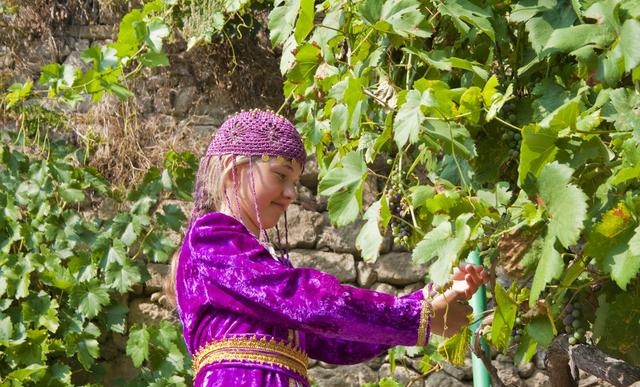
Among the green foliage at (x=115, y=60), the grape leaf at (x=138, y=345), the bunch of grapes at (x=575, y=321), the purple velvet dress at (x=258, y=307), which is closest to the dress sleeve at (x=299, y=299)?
the purple velvet dress at (x=258, y=307)

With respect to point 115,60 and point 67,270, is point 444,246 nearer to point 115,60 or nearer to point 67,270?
point 115,60

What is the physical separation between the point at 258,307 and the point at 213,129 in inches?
78.1

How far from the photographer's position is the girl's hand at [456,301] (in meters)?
1.71

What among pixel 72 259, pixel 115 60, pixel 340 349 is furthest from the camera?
pixel 72 259

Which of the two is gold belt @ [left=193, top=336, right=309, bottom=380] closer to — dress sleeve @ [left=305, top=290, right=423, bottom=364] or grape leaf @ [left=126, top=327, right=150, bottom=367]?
dress sleeve @ [left=305, top=290, right=423, bottom=364]

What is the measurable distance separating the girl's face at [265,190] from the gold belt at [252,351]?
21 cm

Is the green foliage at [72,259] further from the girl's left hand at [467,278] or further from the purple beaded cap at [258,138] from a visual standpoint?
the girl's left hand at [467,278]

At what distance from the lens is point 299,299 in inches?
67.5

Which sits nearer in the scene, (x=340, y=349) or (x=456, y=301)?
(x=456, y=301)

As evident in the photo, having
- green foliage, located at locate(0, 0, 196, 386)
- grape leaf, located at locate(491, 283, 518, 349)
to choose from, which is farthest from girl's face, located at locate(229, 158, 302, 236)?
green foliage, located at locate(0, 0, 196, 386)

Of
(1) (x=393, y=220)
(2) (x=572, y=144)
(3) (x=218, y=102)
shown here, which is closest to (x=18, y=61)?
(3) (x=218, y=102)

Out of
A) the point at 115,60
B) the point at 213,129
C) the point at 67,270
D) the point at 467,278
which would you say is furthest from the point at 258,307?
the point at 213,129

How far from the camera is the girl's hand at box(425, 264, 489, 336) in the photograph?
171cm

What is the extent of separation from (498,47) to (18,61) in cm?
223
